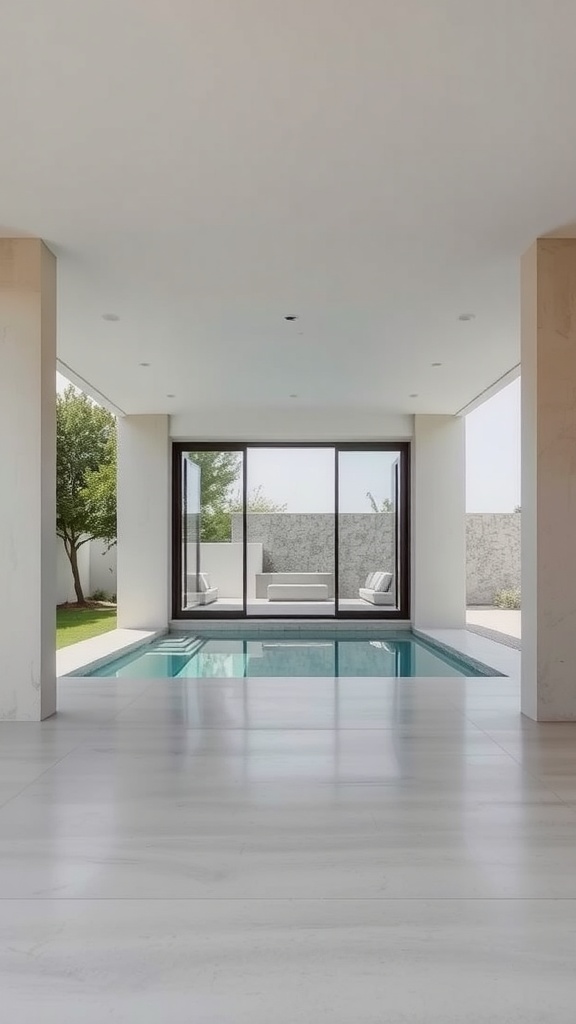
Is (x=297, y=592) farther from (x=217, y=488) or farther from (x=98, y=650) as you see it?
(x=98, y=650)

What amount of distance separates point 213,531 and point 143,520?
45.4 inches

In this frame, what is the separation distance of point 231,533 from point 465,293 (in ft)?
21.6

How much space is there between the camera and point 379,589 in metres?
11.8

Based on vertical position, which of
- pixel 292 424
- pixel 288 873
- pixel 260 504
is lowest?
pixel 288 873

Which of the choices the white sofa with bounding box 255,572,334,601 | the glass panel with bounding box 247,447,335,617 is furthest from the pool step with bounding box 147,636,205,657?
the white sofa with bounding box 255,572,334,601

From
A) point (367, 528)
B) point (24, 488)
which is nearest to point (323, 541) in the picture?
point (367, 528)

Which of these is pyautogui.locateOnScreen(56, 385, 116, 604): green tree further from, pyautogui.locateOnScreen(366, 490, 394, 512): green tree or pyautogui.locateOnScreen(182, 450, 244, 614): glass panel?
pyautogui.locateOnScreen(366, 490, 394, 512): green tree

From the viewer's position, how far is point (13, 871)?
2615 mm

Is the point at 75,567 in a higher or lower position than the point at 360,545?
lower

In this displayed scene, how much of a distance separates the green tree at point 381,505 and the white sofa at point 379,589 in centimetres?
97

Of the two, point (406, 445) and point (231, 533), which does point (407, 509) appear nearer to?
point (406, 445)

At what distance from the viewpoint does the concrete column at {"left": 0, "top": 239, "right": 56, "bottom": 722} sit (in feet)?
16.1

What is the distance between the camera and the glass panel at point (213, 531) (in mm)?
11664

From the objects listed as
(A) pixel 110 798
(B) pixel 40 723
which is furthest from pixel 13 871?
(B) pixel 40 723
